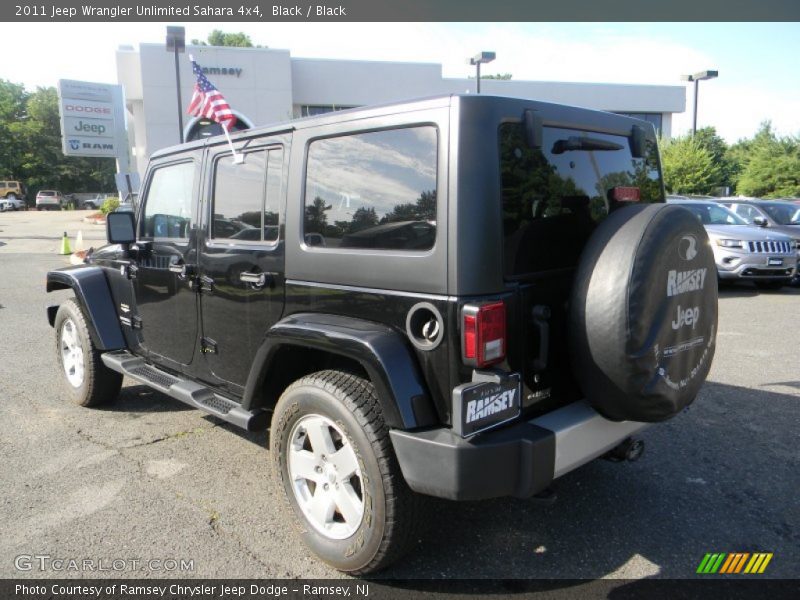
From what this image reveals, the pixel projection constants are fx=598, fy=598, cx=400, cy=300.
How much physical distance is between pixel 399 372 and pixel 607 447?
1.08 metres

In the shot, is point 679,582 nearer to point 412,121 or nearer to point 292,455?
point 292,455

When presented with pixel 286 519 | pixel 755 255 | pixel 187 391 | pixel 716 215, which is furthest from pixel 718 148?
pixel 286 519

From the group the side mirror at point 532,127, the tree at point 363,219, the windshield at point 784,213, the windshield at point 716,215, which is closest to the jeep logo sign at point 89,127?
the windshield at point 716,215

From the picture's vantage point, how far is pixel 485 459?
227 cm

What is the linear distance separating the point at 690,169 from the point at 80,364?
92.3 ft

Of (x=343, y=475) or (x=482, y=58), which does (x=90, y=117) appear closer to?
(x=482, y=58)

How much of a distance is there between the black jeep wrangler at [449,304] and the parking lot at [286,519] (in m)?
0.45

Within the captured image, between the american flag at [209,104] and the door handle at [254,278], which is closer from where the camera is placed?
the door handle at [254,278]

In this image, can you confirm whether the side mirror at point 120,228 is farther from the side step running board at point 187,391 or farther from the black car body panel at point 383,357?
the black car body panel at point 383,357

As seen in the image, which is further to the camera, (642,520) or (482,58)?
(482,58)

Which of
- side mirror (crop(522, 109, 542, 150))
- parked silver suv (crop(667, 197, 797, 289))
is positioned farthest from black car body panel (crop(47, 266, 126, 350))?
parked silver suv (crop(667, 197, 797, 289))

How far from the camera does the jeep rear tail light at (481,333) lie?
7.52 feet

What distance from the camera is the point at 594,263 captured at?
2.45 meters

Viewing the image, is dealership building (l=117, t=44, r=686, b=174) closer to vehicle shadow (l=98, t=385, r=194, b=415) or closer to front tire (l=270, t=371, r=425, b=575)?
vehicle shadow (l=98, t=385, r=194, b=415)
